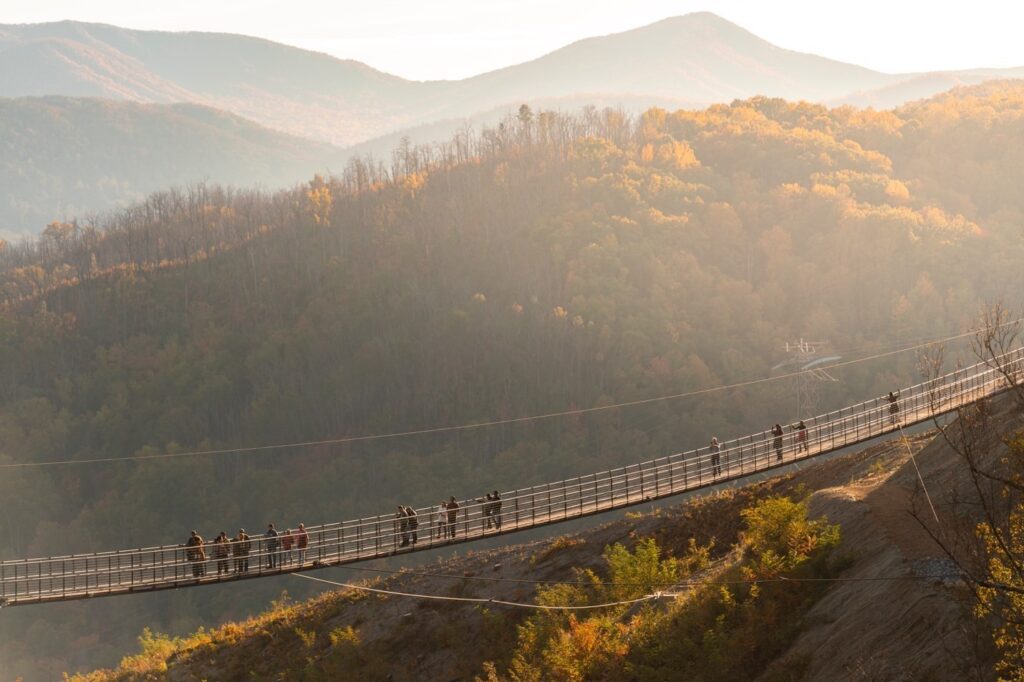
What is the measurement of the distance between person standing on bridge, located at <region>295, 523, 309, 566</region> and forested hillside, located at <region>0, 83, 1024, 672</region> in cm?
7360

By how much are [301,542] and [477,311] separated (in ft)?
362

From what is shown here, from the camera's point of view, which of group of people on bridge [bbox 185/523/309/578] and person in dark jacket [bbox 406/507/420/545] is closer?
group of people on bridge [bbox 185/523/309/578]

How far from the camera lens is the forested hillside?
384ft

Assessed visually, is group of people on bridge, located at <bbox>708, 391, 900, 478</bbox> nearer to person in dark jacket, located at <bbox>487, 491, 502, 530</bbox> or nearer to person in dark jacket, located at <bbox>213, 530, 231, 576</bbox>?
person in dark jacket, located at <bbox>487, 491, 502, 530</bbox>

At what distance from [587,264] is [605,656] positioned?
115 metres

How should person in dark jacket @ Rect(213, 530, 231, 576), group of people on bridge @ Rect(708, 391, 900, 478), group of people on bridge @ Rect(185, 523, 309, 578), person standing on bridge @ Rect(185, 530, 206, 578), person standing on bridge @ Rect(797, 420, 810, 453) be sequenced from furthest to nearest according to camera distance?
person standing on bridge @ Rect(797, 420, 810, 453) < group of people on bridge @ Rect(708, 391, 900, 478) < person standing on bridge @ Rect(185, 530, 206, 578) < group of people on bridge @ Rect(185, 523, 309, 578) < person in dark jacket @ Rect(213, 530, 231, 576)

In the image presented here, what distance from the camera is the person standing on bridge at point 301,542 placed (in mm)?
29016

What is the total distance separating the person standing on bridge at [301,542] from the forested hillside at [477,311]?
73.6 meters

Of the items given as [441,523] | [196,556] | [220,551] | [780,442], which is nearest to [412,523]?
[441,523]

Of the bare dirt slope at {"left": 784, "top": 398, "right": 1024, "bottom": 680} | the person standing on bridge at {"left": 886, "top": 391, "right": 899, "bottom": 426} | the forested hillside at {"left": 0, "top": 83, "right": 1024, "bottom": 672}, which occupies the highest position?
the bare dirt slope at {"left": 784, "top": 398, "right": 1024, "bottom": 680}

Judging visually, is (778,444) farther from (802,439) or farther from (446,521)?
(446,521)

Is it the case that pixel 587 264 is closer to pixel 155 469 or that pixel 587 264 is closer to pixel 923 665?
pixel 155 469

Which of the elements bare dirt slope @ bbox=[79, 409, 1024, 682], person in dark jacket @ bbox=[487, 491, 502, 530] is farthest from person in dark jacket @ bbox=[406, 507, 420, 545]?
bare dirt slope @ bbox=[79, 409, 1024, 682]

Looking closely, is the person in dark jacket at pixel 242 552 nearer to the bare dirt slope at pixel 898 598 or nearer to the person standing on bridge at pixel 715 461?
the person standing on bridge at pixel 715 461
